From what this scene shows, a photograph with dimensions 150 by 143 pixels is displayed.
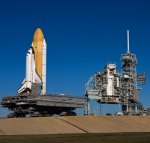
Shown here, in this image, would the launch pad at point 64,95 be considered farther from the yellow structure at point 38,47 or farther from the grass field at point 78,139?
the grass field at point 78,139

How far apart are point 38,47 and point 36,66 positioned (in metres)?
5.29

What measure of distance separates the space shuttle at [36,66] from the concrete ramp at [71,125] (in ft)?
64.3

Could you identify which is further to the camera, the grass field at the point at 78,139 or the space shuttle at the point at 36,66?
the space shuttle at the point at 36,66

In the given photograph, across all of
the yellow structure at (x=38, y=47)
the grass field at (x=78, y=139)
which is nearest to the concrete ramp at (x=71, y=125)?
the grass field at (x=78, y=139)

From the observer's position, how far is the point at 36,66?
10944 cm

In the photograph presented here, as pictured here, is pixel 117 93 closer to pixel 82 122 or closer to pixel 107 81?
pixel 107 81

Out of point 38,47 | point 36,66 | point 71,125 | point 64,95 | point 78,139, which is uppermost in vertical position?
point 38,47

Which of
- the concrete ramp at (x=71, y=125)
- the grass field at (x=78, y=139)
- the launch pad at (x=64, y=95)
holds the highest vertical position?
the launch pad at (x=64, y=95)

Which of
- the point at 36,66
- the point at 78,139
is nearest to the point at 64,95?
the point at 36,66

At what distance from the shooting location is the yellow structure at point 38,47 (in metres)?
110

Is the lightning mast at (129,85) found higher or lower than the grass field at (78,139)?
higher

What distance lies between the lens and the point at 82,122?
3529 inches

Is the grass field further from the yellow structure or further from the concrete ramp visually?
the yellow structure

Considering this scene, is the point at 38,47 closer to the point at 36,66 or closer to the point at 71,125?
the point at 36,66
